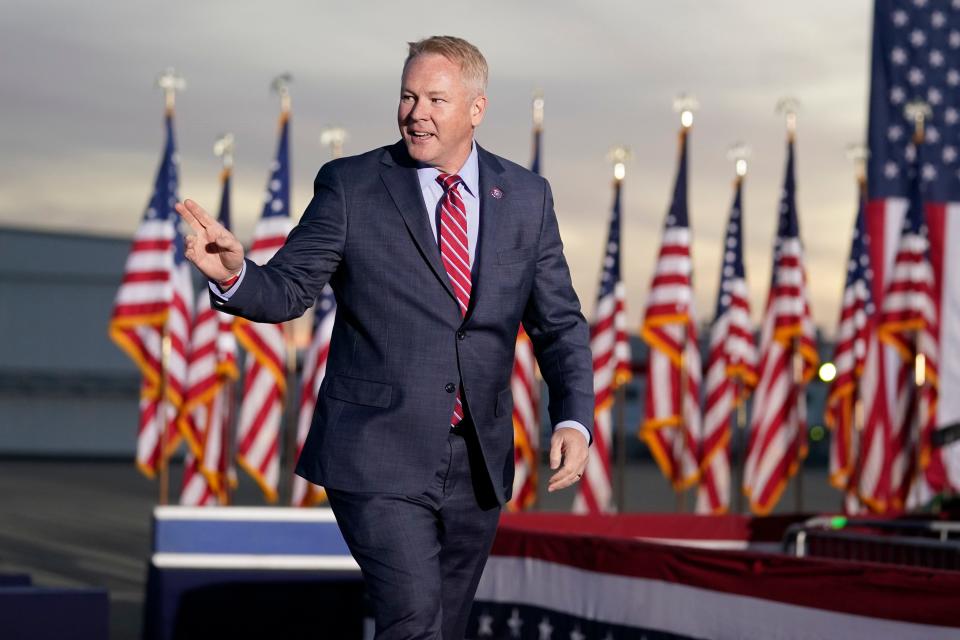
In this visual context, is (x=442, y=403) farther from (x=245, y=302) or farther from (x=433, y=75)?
(x=433, y=75)

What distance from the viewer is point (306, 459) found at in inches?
127

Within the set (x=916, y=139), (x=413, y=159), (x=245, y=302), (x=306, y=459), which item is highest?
(x=916, y=139)

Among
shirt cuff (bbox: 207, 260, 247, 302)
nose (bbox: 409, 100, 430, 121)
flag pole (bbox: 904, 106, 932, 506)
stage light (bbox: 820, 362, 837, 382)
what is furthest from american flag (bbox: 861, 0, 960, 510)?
shirt cuff (bbox: 207, 260, 247, 302)

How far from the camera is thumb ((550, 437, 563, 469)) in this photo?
10.4 feet

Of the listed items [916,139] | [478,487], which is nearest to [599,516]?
[478,487]

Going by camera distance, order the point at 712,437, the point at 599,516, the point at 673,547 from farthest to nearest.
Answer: the point at 712,437
the point at 599,516
the point at 673,547

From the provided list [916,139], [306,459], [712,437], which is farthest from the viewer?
[916,139]

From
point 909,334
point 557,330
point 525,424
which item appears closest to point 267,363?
point 525,424

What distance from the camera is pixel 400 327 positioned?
3.21 meters

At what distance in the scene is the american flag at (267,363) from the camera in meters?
14.9

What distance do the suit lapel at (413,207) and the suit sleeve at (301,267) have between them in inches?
4.3

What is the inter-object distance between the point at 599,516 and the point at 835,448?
8497 mm

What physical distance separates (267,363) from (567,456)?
12.0 m

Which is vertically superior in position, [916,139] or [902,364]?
[916,139]
